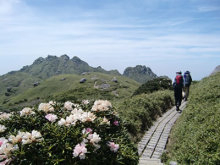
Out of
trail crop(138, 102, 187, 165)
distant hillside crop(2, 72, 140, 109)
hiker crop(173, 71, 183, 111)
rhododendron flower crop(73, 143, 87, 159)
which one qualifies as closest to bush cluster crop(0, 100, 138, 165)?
rhododendron flower crop(73, 143, 87, 159)

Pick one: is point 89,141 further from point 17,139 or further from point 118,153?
point 17,139

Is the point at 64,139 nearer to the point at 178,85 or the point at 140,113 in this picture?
the point at 140,113

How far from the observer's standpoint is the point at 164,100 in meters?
15.8

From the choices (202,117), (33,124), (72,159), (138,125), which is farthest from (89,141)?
(138,125)

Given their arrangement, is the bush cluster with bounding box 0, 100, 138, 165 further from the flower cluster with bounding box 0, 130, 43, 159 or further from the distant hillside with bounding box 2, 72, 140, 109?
the distant hillside with bounding box 2, 72, 140, 109

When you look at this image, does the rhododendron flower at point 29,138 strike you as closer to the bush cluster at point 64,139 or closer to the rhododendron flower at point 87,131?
the bush cluster at point 64,139

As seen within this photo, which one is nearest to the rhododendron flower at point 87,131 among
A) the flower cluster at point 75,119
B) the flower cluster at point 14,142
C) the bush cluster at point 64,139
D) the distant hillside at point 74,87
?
the bush cluster at point 64,139

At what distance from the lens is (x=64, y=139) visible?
3537mm

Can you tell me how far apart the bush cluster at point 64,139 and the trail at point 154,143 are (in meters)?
2.21

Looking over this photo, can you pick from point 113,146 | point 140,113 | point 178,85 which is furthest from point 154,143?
point 178,85

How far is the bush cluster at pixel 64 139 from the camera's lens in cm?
324

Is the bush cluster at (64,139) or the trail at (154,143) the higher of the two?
the bush cluster at (64,139)

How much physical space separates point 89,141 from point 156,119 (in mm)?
9473

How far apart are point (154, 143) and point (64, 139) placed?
5.66 m
